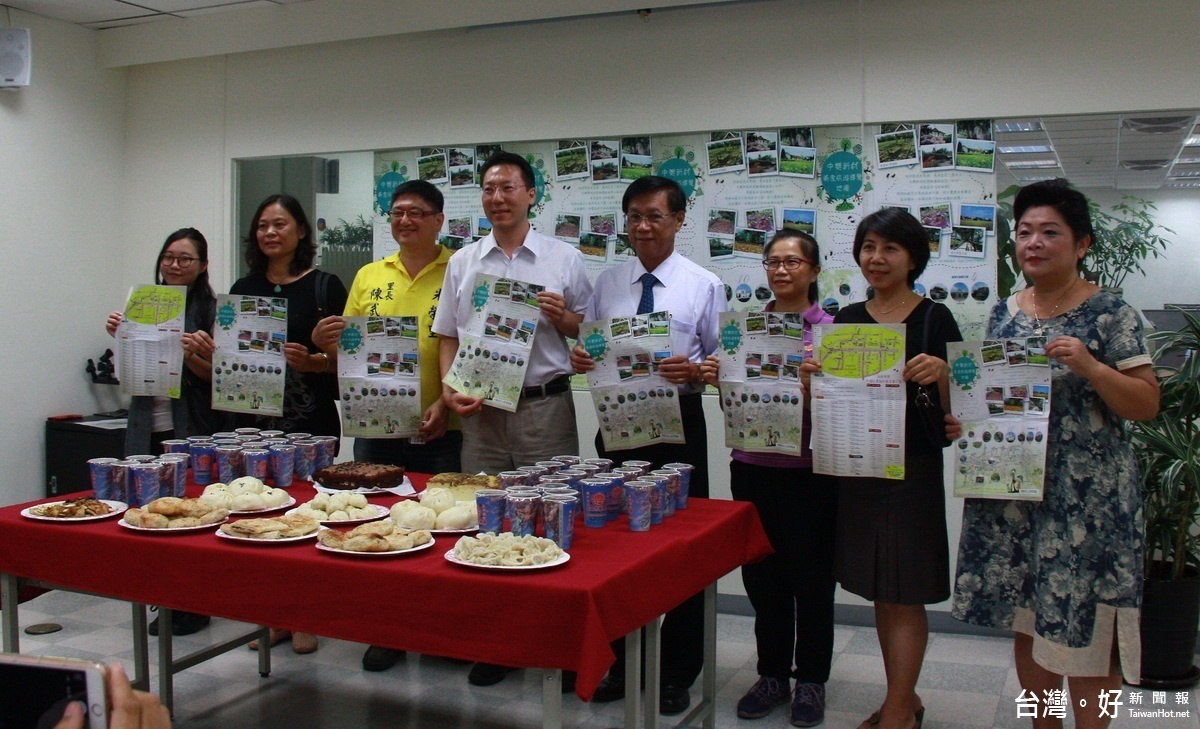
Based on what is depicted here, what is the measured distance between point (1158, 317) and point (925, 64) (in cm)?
147

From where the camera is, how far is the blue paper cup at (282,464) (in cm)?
308

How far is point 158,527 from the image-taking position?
254cm

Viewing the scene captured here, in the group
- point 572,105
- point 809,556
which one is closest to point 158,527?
point 809,556

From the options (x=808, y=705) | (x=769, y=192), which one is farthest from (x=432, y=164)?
(x=808, y=705)

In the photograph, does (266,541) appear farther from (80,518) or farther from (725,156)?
(725,156)

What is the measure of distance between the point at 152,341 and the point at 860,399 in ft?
8.54

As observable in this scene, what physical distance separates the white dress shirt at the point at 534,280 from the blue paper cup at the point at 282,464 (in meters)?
0.74

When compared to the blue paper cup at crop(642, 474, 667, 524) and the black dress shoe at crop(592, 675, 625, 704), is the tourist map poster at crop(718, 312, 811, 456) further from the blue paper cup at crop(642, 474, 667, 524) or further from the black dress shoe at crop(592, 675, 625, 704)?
the black dress shoe at crop(592, 675, 625, 704)

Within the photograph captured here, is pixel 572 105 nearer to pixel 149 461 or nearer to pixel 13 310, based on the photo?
pixel 149 461

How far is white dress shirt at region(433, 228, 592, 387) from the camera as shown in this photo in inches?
138

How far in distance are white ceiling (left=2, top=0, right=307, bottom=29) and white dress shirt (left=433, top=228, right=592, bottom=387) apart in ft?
8.24

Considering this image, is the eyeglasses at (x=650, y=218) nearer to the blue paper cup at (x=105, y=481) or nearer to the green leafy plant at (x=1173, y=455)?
the blue paper cup at (x=105, y=481)

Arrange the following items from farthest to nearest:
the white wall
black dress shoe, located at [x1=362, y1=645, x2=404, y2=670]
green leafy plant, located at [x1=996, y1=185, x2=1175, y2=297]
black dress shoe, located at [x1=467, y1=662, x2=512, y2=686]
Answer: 1. the white wall
2. green leafy plant, located at [x1=996, y1=185, x2=1175, y2=297]
3. black dress shoe, located at [x1=362, y1=645, x2=404, y2=670]
4. black dress shoe, located at [x1=467, y1=662, x2=512, y2=686]

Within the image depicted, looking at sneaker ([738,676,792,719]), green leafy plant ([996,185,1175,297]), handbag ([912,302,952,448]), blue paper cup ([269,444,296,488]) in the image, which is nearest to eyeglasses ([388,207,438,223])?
blue paper cup ([269,444,296,488])
